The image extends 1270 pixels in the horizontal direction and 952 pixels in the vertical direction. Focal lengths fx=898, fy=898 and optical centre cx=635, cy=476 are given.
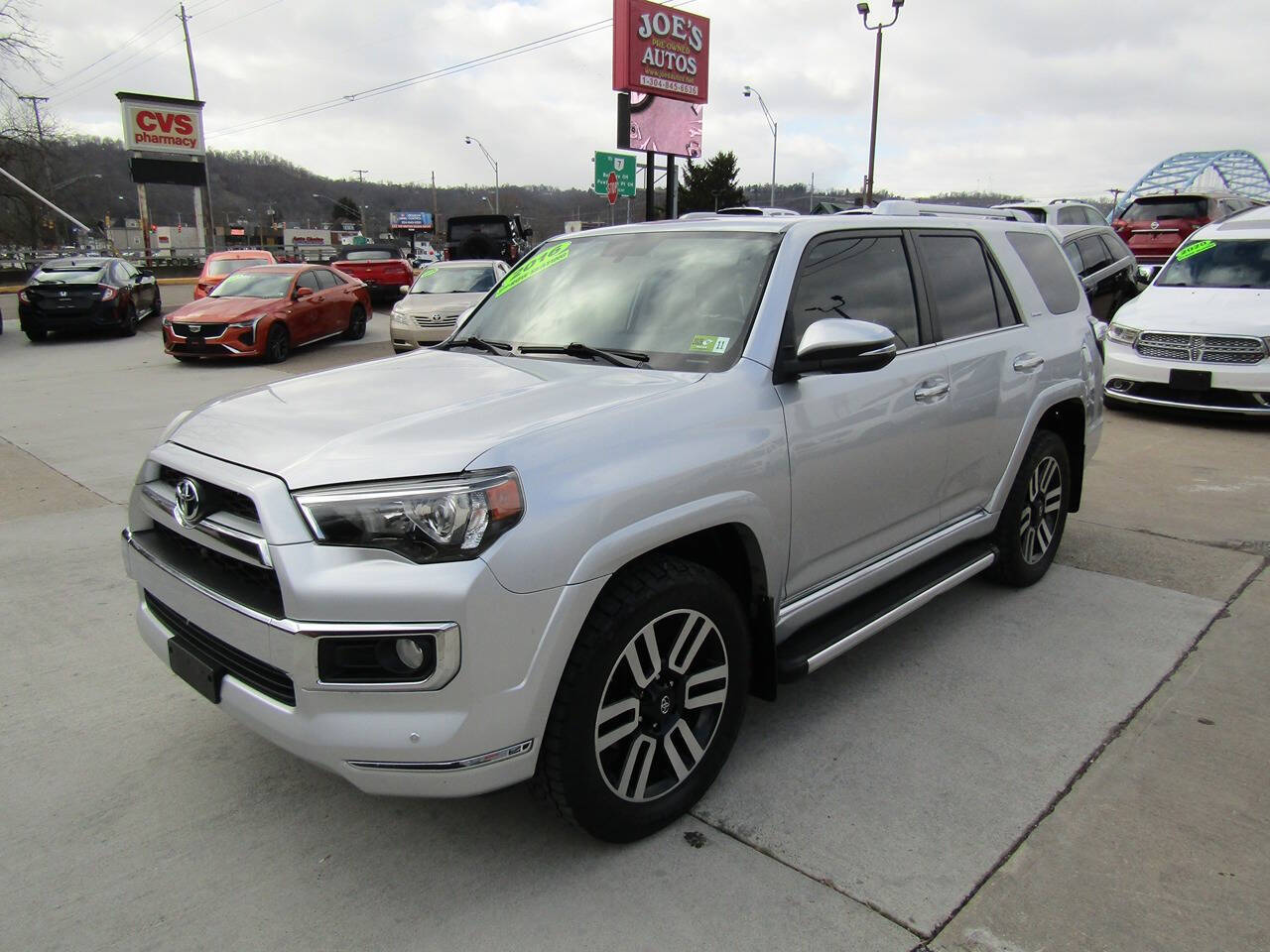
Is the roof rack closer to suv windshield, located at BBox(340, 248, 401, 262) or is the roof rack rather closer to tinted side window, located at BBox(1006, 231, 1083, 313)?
tinted side window, located at BBox(1006, 231, 1083, 313)

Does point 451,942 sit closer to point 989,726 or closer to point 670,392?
point 670,392

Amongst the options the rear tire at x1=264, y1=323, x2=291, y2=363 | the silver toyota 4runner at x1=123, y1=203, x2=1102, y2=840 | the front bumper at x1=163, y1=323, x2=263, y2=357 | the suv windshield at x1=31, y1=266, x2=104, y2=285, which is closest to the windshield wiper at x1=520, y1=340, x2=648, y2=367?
the silver toyota 4runner at x1=123, y1=203, x2=1102, y2=840

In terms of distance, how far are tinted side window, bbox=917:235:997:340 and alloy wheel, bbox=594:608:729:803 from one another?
6.39ft

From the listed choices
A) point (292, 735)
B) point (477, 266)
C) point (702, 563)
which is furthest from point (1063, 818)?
point (477, 266)

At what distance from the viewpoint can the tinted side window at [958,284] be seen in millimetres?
3896

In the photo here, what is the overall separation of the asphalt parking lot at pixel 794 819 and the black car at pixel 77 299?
15.1m

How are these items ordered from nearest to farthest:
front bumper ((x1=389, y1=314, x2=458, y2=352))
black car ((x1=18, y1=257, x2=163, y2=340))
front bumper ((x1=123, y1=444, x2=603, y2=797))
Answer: front bumper ((x1=123, y1=444, x2=603, y2=797)) → front bumper ((x1=389, y1=314, x2=458, y2=352)) → black car ((x1=18, y1=257, x2=163, y2=340))

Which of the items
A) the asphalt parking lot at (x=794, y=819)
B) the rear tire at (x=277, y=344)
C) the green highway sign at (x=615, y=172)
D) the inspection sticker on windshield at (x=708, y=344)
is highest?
the green highway sign at (x=615, y=172)

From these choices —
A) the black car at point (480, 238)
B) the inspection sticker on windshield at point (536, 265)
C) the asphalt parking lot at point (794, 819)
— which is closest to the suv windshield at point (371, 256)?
the black car at point (480, 238)

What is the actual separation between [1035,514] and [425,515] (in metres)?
3.51

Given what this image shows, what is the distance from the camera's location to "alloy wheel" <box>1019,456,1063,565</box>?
14.8 feet

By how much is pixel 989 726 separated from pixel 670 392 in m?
1.78

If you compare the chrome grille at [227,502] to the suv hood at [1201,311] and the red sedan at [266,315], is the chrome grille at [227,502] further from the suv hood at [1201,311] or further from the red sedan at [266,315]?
the red sedan at [266,315]

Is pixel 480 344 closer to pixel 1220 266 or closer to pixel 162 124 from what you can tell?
pixel 1220 266
